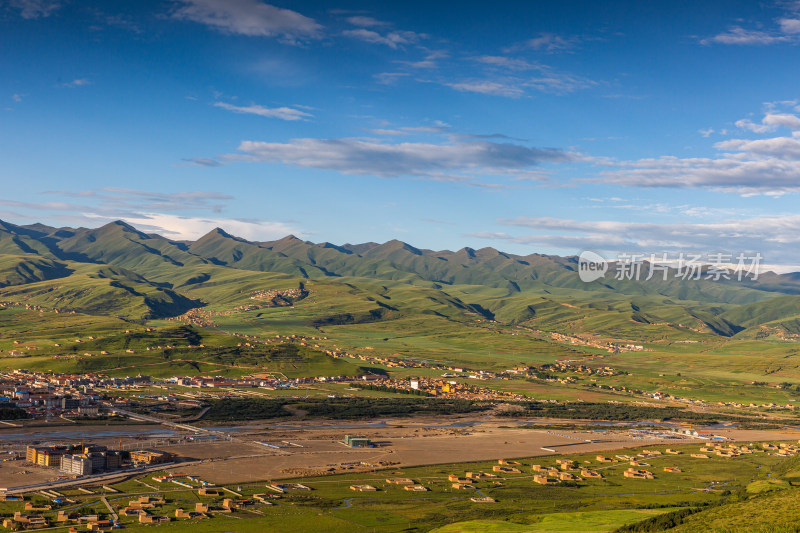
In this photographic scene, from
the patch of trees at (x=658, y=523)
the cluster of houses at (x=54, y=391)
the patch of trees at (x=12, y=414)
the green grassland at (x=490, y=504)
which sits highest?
the patch of trees at (x=658, y=523)

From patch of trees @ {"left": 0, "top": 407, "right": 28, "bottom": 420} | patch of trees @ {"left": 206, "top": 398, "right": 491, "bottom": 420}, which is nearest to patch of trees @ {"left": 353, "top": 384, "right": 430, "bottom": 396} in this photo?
patch of trees @ {"left": 206, "top": 398, "right": 491, "bottom": 420}

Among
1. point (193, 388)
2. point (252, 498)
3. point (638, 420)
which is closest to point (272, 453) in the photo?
point (252, 498)

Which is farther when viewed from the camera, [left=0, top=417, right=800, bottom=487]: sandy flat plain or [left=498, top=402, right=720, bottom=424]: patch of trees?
[left=498, top=402, right=720, bottom=424]: patch of trees

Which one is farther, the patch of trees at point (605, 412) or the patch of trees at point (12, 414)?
the patch of trees at point (605, 412)

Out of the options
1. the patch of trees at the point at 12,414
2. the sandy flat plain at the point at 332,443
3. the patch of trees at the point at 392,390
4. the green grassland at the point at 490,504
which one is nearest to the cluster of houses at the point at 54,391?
the patch of trees at the point at 12,414

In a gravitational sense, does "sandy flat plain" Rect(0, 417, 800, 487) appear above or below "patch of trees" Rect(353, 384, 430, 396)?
above

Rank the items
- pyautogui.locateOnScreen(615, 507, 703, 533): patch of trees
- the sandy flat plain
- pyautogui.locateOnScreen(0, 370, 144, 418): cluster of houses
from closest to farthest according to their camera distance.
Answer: pyautogui.locateOnScreen(615, 507, 703, 533): patch of trees < the sandy flat plain < pyautogui.locateOnScreen(0, 370, 144, 418): cluster of houses

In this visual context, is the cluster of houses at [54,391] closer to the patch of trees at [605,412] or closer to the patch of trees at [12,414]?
the patch of trees at [12,414]

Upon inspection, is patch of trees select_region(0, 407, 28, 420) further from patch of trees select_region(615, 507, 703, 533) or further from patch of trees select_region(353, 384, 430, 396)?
patch of trees select_region(615, 507, 703, 533)

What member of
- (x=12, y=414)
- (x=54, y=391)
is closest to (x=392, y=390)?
(x=54, y=391)

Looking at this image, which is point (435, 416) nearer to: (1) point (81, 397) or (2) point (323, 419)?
(2) point (323, 419)

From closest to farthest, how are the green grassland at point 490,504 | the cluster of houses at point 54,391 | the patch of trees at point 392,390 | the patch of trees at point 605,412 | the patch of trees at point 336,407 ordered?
the green grassland at point 490,504 → the cluster of houses at point 54,391 → the patch of trees at point 336,407 → the patch of trees at point 605,412 → the patch of trees at point 392,390
